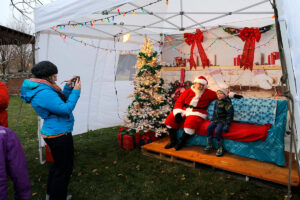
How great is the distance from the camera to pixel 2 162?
1232 millimetres

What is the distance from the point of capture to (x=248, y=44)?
544 centimetres

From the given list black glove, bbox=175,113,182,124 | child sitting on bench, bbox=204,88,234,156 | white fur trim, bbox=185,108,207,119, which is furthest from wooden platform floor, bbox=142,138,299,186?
white fur trim, bbox=185,108,207,119

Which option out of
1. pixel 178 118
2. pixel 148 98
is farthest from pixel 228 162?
pixel 148 98

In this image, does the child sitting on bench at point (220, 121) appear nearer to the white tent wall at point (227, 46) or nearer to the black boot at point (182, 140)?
the black boot at point (182, 140)

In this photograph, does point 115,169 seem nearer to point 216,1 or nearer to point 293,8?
point 293,8

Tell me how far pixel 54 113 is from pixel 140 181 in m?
1.86

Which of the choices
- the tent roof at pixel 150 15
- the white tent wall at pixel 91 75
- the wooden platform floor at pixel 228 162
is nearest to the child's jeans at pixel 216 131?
the wooden platform floor at pixel 228 162

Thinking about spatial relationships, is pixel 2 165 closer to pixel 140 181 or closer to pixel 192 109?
pixel 140 181

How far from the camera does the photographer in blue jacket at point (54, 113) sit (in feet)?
7.21

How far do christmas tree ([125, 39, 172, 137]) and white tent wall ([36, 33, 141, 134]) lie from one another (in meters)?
1.23

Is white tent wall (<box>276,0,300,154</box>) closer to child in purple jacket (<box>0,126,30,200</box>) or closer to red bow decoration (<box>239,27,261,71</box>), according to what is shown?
child in purple jacket (<box>0,126,30,200</box>)

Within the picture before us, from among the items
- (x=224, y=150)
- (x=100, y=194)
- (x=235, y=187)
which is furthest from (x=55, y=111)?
(x=224, y=150)

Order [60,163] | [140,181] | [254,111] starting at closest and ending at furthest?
[60,163], [140,181], [254,111]

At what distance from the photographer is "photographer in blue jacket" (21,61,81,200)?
7.21 feet
